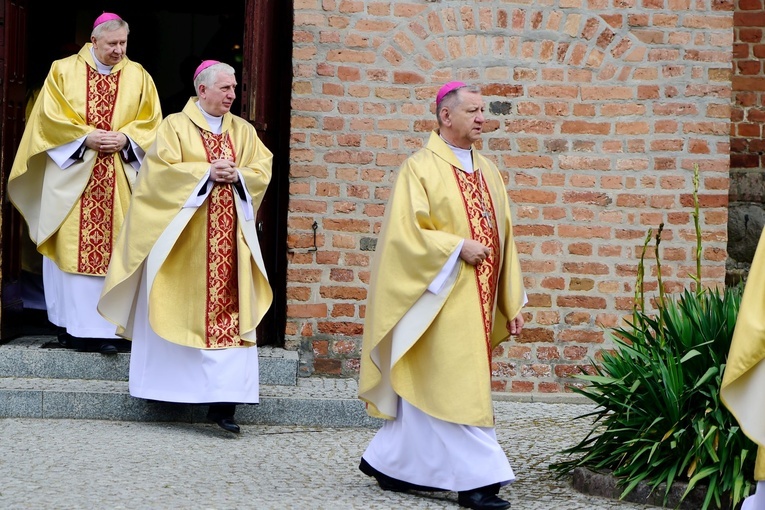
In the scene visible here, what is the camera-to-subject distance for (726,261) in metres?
9.02

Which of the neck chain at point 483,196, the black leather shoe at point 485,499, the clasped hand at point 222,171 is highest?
the clasped hand at point 222,171

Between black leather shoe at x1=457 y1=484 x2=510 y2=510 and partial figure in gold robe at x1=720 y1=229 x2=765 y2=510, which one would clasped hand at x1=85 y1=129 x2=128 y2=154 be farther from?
partial figure in gold robe at x1=720 y1=229 x2=765 y2=510

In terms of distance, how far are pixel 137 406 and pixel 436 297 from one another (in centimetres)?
244

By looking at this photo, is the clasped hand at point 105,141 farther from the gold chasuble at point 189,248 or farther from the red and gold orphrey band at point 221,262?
the red and gold orphrey band at point 221,262

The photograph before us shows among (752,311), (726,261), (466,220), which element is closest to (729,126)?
(726,261)

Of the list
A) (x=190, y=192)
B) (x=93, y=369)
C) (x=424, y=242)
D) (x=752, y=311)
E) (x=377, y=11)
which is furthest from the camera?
(x=377, y=11)

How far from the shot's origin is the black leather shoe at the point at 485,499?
5.35 m

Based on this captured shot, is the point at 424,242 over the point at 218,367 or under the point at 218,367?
over

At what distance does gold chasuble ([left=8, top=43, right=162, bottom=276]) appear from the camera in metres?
7.75

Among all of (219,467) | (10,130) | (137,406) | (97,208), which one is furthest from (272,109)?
(219,467)

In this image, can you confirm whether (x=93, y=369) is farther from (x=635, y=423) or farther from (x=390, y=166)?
(x=635, y=423)

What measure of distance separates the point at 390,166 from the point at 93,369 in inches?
90.6

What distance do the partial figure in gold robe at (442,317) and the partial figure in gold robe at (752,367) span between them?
1.16 metres

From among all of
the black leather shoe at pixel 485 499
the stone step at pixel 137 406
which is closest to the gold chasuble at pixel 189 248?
the stone step at pixel 137 406
